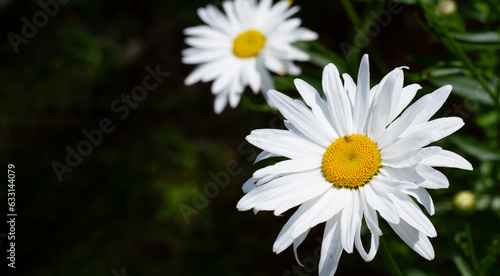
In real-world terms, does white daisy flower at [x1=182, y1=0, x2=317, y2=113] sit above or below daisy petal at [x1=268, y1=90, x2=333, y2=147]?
above

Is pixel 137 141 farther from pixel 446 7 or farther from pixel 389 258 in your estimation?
pixel 389 258

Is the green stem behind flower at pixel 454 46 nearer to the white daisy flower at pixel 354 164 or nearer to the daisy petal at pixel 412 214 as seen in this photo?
the white daisy flower at pixel 354 164

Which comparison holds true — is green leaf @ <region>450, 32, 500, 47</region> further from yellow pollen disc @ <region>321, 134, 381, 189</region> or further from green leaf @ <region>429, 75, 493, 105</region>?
yellow pollen disc @ <region>321, 134, 381, 189</region>

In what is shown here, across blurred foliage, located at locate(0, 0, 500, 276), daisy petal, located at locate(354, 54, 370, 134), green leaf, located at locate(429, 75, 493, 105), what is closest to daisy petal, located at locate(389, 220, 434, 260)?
daisy petal, located at locate(354, 54, 370, 134)

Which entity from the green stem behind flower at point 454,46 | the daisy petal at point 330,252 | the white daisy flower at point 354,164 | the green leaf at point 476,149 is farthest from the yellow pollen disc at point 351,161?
the green leaf at point 476,149

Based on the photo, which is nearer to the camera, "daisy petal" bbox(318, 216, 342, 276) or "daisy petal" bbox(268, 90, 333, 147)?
"daisy petal" bbox(318, 216, 342, 276)

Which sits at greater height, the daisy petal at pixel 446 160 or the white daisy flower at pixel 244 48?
the white daisy flower at pixel 244 48

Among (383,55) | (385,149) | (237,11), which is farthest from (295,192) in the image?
(383,55)

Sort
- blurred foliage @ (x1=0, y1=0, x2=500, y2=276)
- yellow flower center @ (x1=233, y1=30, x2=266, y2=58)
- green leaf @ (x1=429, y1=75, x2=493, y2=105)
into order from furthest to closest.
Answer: blurred foliage @ (x1=0, y1=0, x2=500, y2=276) → yellow flower center @ (x1=233, y1=30, x2=266, y2=58) → green leaf @ (x1=429, y1=75, x2=493, y2=105)

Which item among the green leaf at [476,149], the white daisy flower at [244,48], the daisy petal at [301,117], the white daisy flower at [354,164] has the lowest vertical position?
the green leaf at [476,149]
